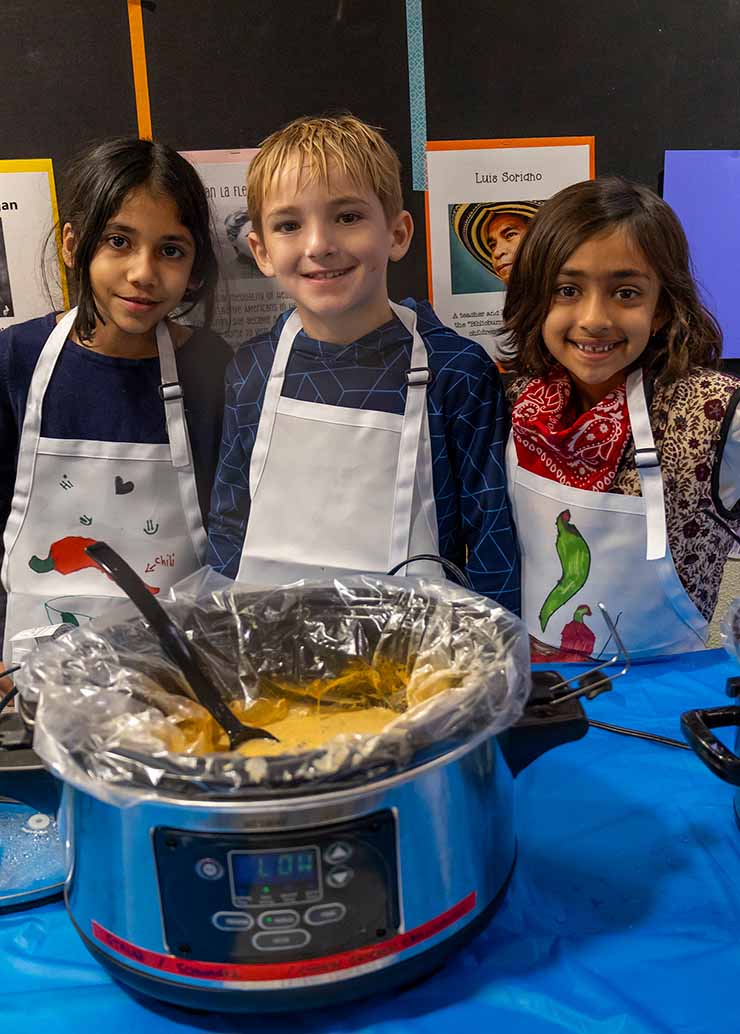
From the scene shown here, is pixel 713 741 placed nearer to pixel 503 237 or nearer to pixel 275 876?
pixel 275 876

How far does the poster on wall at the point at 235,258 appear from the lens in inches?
51.3

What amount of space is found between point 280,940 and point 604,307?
33.4 inches

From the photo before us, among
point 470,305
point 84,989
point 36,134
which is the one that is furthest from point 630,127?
point 84,989

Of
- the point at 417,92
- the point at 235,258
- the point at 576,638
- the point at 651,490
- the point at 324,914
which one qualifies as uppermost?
the point at 417,92

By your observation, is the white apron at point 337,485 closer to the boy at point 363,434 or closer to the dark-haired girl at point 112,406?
the boy at point 363,434

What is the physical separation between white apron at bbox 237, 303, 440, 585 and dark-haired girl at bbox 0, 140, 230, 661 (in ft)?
0.41

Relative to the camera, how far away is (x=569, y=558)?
1122 mm

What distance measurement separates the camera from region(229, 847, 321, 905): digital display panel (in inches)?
17.5

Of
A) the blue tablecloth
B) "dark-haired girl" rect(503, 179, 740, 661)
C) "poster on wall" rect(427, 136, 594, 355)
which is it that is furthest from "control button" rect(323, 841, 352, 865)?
"poster on wall" rect(427, 136, 594, 355)

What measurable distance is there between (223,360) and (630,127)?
77 centimetres

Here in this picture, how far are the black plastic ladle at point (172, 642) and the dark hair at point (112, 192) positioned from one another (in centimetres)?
70

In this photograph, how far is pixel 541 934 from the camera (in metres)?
0.56

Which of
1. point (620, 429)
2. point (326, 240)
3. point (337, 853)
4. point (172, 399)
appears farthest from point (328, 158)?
point (337, 853)

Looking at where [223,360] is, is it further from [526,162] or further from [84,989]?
[84,989]
